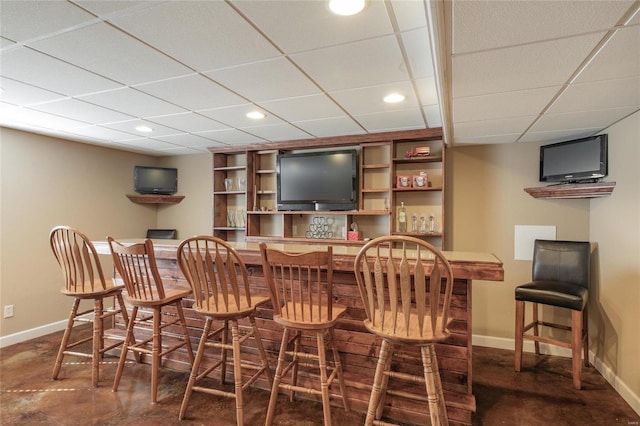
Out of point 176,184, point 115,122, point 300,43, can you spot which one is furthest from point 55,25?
point 176,184

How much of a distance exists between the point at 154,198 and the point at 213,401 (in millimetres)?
3543

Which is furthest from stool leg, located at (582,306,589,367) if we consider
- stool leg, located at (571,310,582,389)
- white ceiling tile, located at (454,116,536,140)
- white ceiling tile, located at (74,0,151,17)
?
white ceiling tile, located at (74,0,151,17)

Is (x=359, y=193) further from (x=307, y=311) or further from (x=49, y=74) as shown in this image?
(x=49, y=74)

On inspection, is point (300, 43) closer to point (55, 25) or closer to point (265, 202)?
point (55, 25)

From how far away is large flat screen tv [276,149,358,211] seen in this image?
4.06 metres

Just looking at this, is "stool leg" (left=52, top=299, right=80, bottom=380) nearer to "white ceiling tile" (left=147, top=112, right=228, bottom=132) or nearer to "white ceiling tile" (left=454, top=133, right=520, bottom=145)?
"white ceiling tile" (left=147, top=112, right=228, bottom=132)

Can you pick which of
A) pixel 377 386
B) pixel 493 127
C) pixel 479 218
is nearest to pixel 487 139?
pixel 493 127

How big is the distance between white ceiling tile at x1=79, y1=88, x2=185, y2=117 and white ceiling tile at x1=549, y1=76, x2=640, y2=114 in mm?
2921

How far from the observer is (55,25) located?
1665 mm

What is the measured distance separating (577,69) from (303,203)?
119 inches

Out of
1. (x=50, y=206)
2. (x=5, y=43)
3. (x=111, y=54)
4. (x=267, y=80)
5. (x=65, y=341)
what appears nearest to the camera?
(x=5, y=43)

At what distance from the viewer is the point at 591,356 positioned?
10.4 feet

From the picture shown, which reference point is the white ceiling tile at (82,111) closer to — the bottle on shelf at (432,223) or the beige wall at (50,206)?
the beige wall at (50,206)

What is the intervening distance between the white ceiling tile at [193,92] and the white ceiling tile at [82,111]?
74 centimetres
